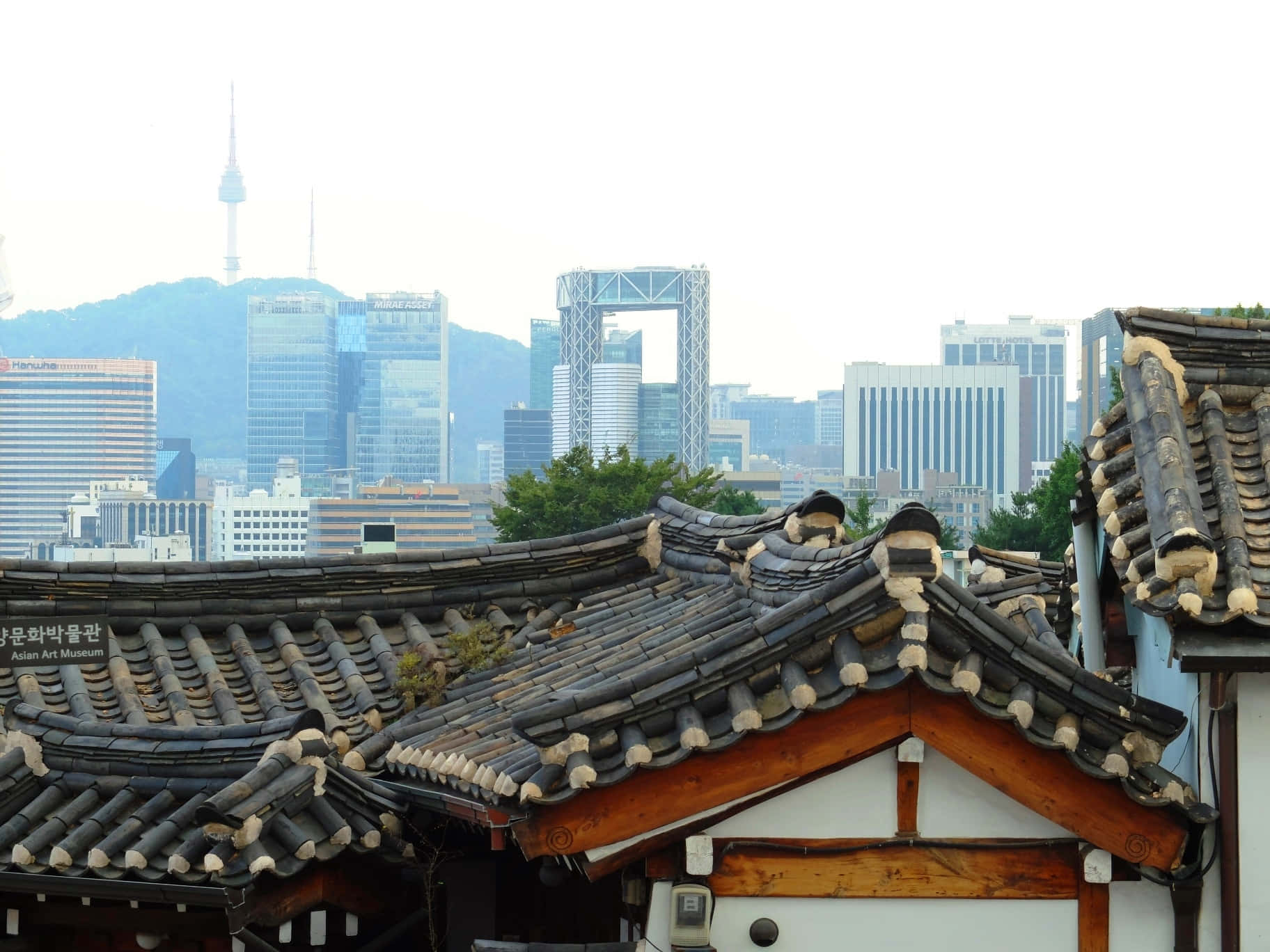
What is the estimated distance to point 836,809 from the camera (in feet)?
22.9

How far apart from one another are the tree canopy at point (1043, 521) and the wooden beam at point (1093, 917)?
38114 millimetres

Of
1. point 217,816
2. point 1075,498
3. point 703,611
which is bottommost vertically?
point 217,816

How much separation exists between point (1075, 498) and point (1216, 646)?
315 centimetres

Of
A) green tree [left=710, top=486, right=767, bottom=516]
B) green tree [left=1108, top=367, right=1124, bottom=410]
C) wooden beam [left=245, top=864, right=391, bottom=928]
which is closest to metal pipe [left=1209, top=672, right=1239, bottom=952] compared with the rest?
green tree [left=1108, top=367, right=1124, bottom=410]

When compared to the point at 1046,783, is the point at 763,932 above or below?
below

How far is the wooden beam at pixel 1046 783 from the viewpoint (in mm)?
6777

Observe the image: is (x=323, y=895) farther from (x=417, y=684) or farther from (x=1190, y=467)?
(x=1190, y=467)

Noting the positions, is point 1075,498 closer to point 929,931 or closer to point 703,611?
point 703,611

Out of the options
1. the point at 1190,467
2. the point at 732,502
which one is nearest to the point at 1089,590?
the point at 1190,467

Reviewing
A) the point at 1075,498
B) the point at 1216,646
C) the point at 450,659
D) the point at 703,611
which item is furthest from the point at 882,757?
the point at 450,659

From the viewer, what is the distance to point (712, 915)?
274 inches

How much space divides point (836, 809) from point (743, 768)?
1.78 feet

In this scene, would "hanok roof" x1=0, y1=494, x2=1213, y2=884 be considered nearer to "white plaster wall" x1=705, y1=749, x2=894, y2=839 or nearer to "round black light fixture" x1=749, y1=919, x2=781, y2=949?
"white plaster wall" x1=705, y1=749, x2=894, y2=839

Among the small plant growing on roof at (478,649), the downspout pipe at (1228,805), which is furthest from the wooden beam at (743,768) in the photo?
the small plant growing on roof at (478,649)
